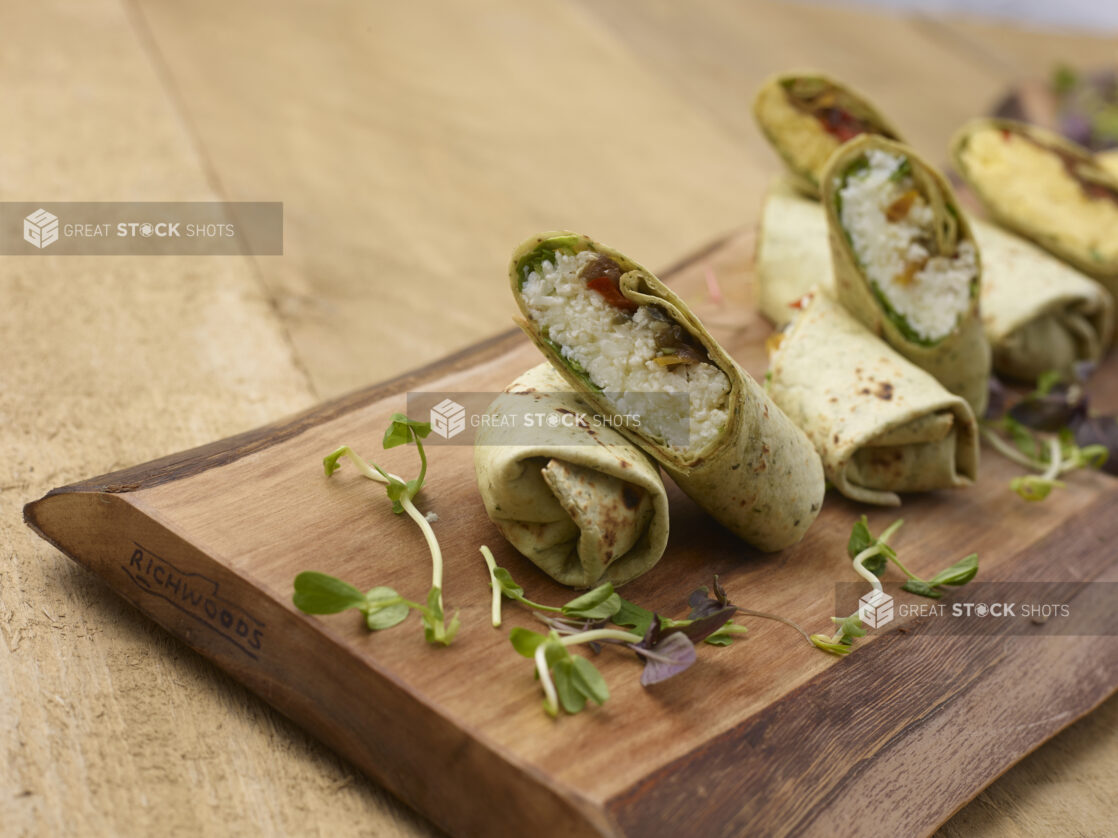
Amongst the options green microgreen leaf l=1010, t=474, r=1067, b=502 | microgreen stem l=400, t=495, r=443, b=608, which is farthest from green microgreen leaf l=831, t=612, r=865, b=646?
green microgreen leaf l=1010, t=474, r=1067, b=502

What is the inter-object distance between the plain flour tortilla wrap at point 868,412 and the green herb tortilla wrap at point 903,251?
102 mm

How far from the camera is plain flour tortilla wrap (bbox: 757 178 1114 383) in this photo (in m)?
3.07

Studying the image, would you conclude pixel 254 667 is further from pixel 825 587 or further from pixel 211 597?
pixel 825 587

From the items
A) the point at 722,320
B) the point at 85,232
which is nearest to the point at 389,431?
the point at 722,320

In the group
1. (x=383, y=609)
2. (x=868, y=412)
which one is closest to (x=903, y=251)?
(x=868, y=412)

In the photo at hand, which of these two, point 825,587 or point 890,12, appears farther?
point 890,12

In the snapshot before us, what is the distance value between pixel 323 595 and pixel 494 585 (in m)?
0.33

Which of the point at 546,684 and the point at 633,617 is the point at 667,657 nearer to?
the point at 633,617

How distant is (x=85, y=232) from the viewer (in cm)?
327

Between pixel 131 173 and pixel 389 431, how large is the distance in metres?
2.11

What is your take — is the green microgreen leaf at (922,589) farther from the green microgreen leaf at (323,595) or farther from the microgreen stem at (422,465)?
the green microgreen leaf at (323,595)

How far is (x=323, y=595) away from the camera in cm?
171

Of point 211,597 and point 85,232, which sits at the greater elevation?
point 211,597

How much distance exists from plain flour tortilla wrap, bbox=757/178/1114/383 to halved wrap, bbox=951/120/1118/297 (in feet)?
0.45
